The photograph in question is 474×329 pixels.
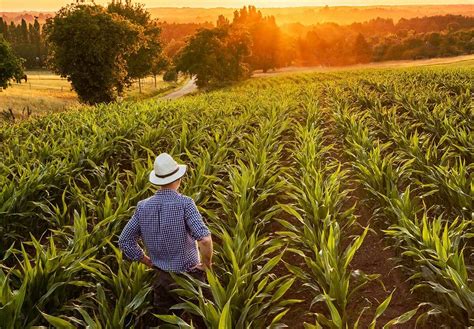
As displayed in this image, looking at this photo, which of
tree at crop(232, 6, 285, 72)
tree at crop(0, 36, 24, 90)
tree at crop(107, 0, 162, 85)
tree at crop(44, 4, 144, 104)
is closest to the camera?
tree at crop(0, 36, 24, 90)

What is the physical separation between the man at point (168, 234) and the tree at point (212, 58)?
56.0 m

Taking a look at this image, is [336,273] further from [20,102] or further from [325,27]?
[325,27]

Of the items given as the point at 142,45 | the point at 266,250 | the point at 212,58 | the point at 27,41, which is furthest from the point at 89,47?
the point at 27,41

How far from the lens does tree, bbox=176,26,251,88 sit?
60125 mm

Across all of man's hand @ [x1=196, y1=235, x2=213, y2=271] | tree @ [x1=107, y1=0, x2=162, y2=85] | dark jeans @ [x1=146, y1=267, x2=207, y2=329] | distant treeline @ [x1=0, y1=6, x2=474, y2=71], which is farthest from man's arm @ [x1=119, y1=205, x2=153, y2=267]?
distant treeline @ [x1=0, y1=6, x2=474, y2=71]

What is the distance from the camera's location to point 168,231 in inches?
165

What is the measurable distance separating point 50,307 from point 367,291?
331cm

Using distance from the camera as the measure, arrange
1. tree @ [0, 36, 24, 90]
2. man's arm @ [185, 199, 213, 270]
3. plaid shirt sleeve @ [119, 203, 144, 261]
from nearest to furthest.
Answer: man's arm @ [185, 199, 213, 270] < plaid shirt sleeve @ [119, 203, 144, 261] < tree @ [0, 36, 24, 90]

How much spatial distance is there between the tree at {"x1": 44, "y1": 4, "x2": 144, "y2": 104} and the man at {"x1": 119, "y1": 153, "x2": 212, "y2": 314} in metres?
32.7

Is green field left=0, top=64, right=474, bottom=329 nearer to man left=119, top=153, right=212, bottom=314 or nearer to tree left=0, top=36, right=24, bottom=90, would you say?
man left=119, top=153, right=212, bottom=314

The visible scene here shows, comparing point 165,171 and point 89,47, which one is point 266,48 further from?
point 165,171

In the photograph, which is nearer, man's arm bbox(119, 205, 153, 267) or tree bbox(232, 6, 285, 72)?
man's arm bbox(119, 205, 153, 267)

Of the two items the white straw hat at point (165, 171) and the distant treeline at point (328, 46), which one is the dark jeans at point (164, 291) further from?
the distant treeline at point (328, 46)

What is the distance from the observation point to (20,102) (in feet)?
123
